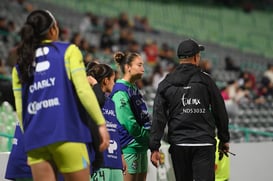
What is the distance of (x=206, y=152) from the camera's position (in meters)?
6.10

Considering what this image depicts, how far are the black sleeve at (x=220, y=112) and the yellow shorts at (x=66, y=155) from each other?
2014 millimetres

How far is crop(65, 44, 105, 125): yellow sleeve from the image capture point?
4.36 m

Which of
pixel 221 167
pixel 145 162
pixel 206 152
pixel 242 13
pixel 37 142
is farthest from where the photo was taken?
pixel 242 13

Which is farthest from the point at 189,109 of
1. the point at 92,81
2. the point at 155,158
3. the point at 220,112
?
the point at 92,81

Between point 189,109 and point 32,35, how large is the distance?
6.71 feet

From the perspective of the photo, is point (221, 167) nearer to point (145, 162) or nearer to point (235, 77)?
point (145, 162)

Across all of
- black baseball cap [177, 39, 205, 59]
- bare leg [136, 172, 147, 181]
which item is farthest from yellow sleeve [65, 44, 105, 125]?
bare leg [136, 172, 147, 181]

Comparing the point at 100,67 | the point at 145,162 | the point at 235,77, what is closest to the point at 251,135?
the point at 235,77

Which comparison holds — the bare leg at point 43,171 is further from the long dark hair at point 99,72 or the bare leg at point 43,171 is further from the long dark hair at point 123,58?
the long dark hair at point 123,58

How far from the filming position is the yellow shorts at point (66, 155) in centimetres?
434

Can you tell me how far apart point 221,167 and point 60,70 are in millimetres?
4039

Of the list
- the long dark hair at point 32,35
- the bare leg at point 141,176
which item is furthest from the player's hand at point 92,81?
the bare leg at point 141,176

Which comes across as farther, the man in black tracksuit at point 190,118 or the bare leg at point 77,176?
the man in black tracksuit at point 190,118

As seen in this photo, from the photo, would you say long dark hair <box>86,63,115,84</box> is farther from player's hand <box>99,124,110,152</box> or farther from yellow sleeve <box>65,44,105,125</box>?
player's hand <box>99,124,110,152</box>
